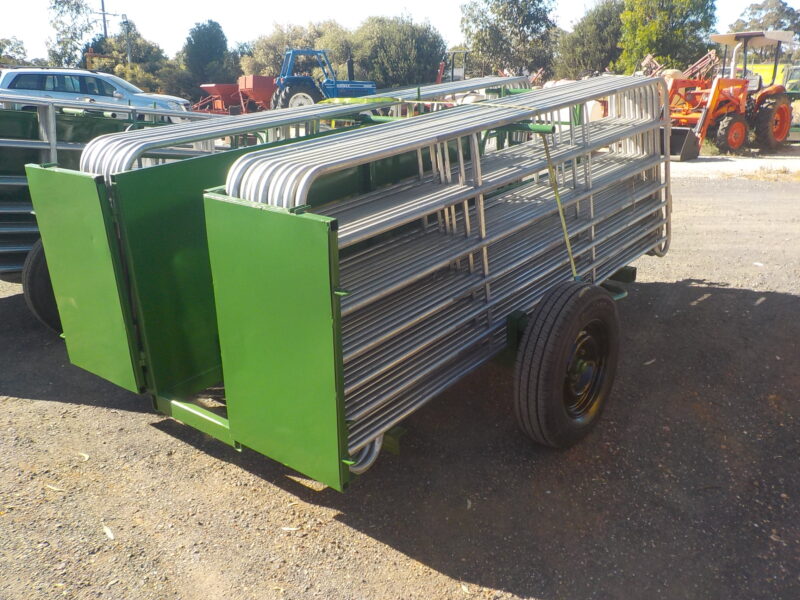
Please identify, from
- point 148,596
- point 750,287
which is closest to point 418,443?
point 148,596

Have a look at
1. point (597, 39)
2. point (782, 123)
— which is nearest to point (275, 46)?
point (597, 39)

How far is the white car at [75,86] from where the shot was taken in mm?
14828

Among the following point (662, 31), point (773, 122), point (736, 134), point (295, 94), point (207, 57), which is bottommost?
point (736, 134)

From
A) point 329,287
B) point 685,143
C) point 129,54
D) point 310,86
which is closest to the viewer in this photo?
point 329,287

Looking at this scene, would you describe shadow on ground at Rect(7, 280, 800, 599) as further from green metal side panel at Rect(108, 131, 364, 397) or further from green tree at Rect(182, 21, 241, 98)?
green tree at Rect(182, 21, 241, 98)

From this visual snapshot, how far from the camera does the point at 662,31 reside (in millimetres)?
27672

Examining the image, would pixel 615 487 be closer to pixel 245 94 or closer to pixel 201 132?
pixel 201 132

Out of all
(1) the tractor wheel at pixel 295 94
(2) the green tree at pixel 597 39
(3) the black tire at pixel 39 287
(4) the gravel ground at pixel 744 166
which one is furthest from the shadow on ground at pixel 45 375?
(2) the green tree at pixel 597 39

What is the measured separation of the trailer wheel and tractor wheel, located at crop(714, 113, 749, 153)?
12269 millimetres

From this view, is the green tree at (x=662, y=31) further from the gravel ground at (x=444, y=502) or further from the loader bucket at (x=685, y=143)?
the gravel ground at (x=444, y=502)

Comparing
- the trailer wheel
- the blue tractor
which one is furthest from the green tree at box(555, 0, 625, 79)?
the trailer wheel

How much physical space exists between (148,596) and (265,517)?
0.66m

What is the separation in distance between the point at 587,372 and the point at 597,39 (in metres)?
34.9

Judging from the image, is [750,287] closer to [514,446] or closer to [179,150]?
[514,446]
